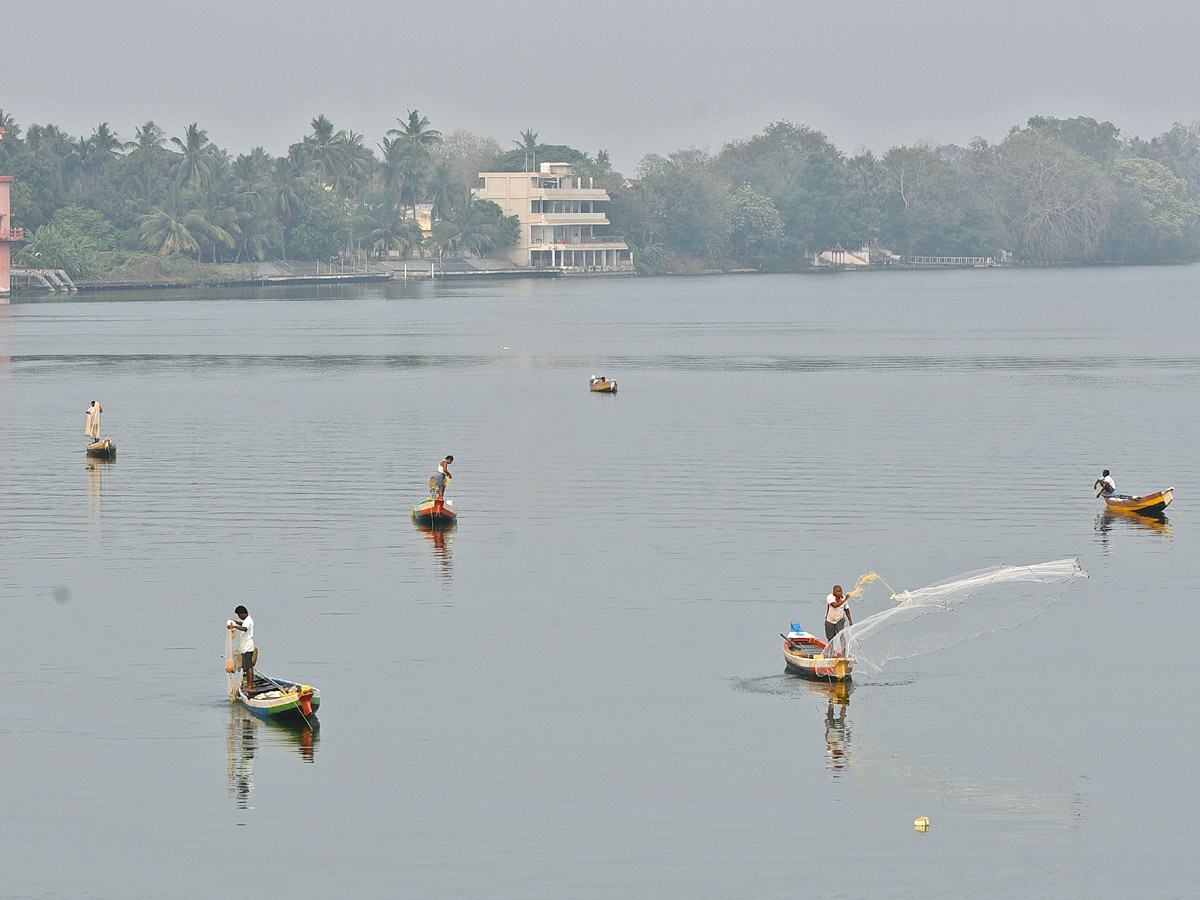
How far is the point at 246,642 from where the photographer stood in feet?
117

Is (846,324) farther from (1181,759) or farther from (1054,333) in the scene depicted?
(1181,759)

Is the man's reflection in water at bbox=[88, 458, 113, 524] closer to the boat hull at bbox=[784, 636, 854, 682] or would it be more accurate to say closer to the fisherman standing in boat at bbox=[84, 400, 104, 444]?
the fisherman standing in boat at bbox=[84, 400, 104, 444]

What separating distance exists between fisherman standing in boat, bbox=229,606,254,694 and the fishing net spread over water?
40.5 ft

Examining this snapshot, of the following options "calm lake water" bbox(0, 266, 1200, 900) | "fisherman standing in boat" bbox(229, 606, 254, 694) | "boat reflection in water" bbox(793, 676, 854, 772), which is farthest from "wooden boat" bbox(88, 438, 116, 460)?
"boat reflection in water" bbox(793, 676, 854, 772)

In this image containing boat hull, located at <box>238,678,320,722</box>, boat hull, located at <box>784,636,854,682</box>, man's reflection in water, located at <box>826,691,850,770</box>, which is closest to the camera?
man's reflection in water, located at <box>826,691,850,770</box>

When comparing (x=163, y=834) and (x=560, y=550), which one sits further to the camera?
(x=560, y=550)

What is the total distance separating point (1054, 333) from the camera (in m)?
167

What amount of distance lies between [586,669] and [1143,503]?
25.3 m

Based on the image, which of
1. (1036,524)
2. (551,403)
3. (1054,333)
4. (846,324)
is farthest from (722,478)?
(846,324)

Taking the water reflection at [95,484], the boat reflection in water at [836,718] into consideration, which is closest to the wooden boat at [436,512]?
the water reflection at [95,484]

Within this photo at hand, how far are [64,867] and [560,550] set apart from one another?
2654 centimetres

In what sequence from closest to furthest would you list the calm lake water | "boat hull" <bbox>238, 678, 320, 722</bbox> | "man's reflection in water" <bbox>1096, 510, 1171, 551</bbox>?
the calm lake water
"boat hull" <bbox>238, 678, 320, 722</bbox>
"man's reflection in water" <bbox>1096, 510, 1171, 551</bbox>

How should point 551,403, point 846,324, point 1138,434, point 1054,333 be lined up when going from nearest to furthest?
point 1138,434, point 551,403, point 1054,333, point 846,324

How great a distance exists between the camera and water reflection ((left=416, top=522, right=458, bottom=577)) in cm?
5097
